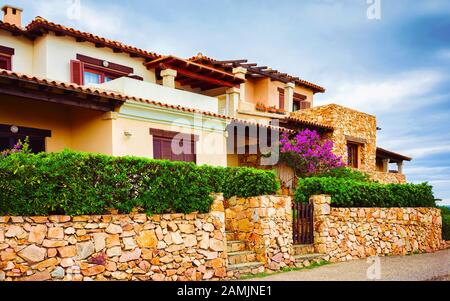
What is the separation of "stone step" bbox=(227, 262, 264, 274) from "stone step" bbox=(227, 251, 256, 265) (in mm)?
174

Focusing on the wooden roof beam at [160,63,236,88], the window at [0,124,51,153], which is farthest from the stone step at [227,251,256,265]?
the wooden roof beam at [160,63,236,88]

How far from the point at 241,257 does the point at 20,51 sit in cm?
1135

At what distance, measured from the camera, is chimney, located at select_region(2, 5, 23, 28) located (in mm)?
18766

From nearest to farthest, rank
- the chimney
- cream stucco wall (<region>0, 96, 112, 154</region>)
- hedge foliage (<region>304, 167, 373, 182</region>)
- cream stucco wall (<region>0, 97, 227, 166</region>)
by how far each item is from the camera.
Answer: cream stucco wall (<region>0, 96, 112, 154</region>)
cream stucco wall (<region>0, 97, 227, 166</region>)
the chimney
hedge foliage (<region>304, 167, 373, 182</region>)

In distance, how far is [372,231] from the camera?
1647 centimetres

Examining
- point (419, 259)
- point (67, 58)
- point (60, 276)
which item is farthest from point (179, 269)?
point (67, 58)

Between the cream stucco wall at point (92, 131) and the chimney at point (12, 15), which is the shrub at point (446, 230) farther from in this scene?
the chimney at point (12, 15)

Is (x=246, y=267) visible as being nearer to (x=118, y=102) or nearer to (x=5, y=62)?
(x=118, y=102)

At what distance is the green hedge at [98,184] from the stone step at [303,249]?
3564mm

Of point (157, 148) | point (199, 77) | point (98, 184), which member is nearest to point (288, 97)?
point (199, 77)

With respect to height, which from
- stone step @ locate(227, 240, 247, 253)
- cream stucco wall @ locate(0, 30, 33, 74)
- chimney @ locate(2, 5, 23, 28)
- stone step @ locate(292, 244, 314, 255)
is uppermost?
chimney @ locate(2, 5, 23, 28)

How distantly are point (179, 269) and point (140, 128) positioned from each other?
6064 millimetres

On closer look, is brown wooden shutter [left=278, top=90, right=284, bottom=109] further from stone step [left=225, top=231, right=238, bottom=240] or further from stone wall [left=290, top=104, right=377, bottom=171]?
stone step [left=225, top=231, right=238, bottom=240]

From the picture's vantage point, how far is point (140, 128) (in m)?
15.4
